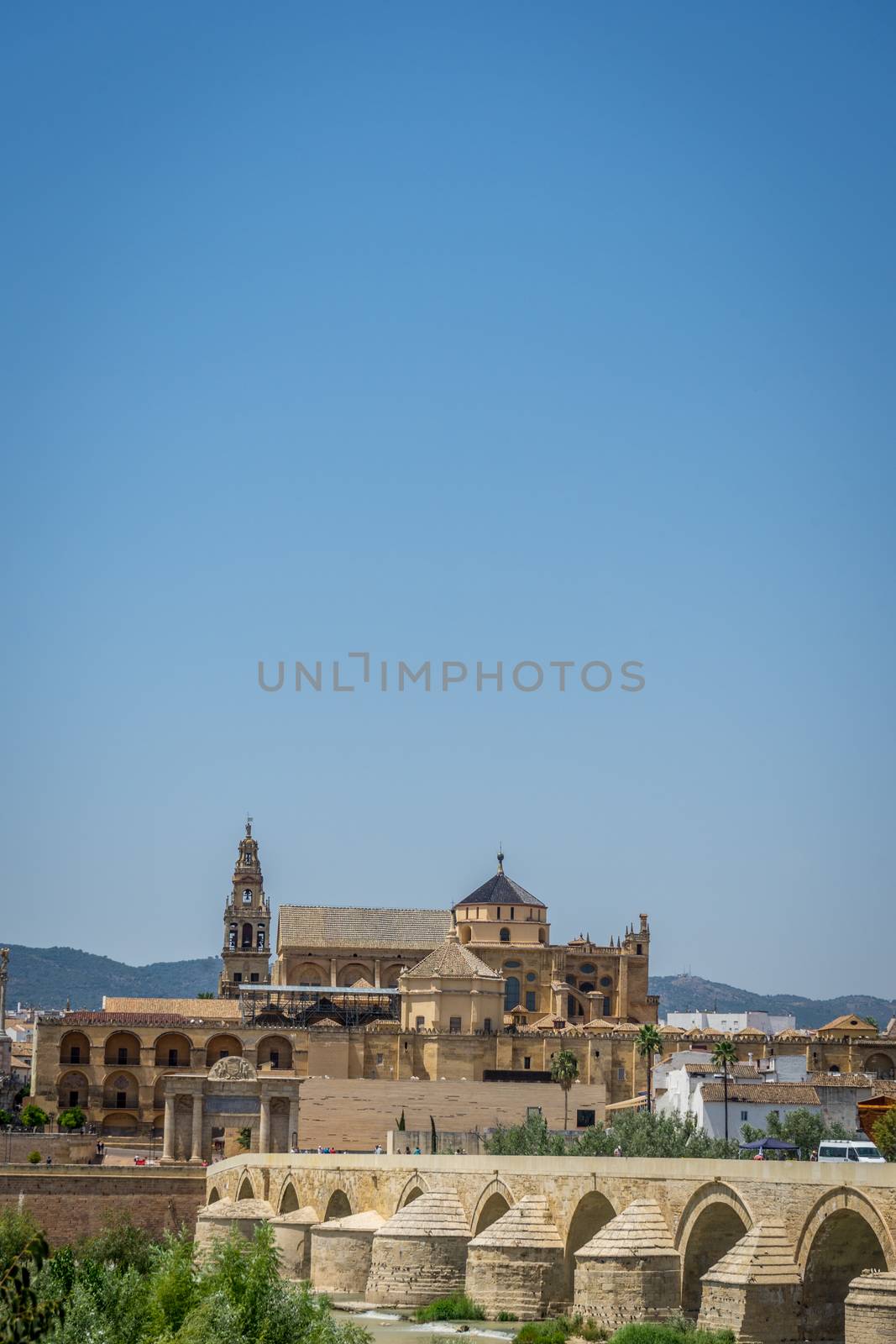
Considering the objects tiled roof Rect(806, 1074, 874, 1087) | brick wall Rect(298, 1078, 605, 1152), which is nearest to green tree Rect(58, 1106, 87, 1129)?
brick wall Rect(298, 1078, 605, 1152)

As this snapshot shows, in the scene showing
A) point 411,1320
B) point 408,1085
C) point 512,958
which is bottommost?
point 411,1320

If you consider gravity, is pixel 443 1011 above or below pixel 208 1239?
above

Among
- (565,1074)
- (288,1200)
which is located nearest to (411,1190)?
(288,1200)

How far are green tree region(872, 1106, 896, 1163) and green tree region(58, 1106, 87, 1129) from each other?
99.5 ft

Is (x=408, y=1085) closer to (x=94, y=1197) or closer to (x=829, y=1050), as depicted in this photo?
(x=94, y=1197)

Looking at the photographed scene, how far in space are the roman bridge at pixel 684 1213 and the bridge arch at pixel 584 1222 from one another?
25 millimetres

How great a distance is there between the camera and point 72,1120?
76812 millimetres

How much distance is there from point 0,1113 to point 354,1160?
90.4 ft

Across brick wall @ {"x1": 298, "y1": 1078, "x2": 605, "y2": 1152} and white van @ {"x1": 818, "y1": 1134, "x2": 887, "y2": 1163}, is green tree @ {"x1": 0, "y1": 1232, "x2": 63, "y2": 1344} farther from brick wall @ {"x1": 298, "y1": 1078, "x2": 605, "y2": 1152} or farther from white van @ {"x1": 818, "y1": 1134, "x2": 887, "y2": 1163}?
brick wall @ {"x1": 298, "y1": 1078, "x2": 605, "y2": 1152}

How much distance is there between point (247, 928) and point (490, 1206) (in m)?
54.9

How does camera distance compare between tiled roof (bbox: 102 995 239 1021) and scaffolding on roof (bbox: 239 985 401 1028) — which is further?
tiled roof (bbox: 102 995 239 1021)

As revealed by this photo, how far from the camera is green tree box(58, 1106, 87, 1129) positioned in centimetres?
7669

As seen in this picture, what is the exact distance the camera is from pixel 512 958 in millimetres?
90625

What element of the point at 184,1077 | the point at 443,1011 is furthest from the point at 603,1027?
the point at 184,1077
